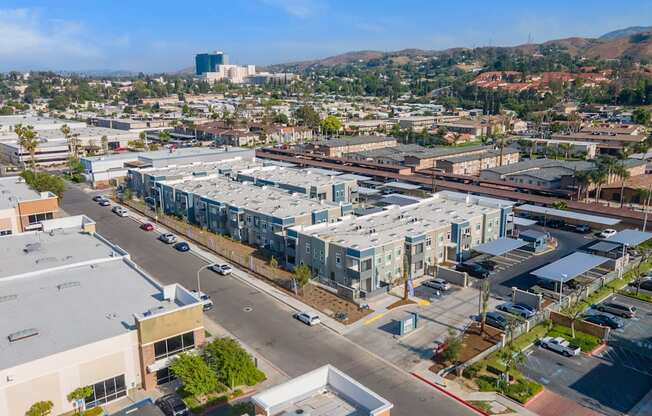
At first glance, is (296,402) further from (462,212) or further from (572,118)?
(572,118)

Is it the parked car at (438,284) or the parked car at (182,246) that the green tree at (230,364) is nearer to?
the parked car at (438,284)

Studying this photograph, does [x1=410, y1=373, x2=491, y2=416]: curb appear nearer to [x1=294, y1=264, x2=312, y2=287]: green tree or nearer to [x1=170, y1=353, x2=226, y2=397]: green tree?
[x1=170, y1=353, x2=226, y2=397]: green tree

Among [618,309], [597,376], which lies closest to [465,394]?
[597,376]

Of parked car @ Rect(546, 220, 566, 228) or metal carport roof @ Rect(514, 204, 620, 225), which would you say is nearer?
metal carport roof @ Rect(514, 204, 620, 225)

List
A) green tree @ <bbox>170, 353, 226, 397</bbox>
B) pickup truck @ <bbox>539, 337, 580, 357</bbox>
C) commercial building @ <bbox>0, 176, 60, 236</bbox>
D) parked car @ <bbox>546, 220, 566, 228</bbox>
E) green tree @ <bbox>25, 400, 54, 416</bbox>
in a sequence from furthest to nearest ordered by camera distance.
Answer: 1. parked car @ <bbox>546, 220, 566, 228</bbox>
2. commercial building @ <bbox>0, 176, 60, 236</bbox>
3. pickup truck @ <bbox>539, 337, 580, 357</bbox>
4. green tree @ <bbox>170, 353, 226, 397</bbox>
5. green tree @ <bbox>25, 400, 54, 416</bbox>

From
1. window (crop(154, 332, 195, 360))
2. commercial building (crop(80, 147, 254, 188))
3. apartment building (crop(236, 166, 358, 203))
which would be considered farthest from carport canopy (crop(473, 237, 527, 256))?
commercial building (crop(80, 147, 254, 188))

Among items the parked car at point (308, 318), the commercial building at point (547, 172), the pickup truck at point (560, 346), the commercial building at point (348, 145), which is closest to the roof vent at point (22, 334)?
the parked car at point (308, 318)

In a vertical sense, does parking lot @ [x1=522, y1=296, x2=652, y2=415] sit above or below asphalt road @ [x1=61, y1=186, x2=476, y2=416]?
below

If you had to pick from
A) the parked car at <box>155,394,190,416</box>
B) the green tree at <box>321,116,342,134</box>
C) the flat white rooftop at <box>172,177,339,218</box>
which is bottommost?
the parked car at <box>155,394,190,416</box>
